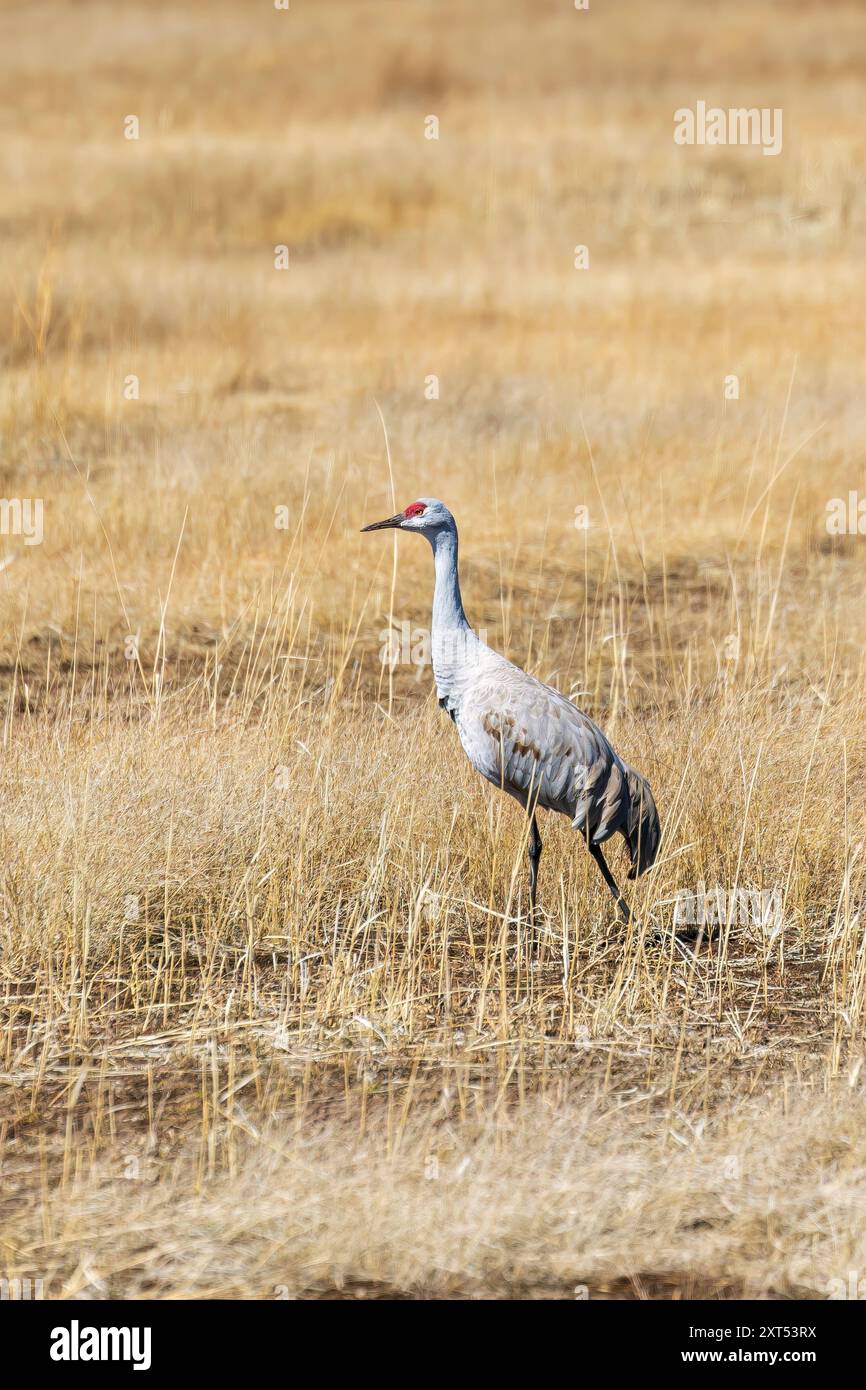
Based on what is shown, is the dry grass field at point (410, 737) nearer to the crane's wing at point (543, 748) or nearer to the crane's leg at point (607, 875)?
the crane's leg at point (607, 875)

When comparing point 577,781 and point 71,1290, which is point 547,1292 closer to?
point 71,1290

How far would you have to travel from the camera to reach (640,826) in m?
5.13

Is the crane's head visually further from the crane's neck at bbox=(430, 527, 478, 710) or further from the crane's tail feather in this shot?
the crane's tail feather

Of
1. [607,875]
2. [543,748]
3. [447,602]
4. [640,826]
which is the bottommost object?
[607,875]

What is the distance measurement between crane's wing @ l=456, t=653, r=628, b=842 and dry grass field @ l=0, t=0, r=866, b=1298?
0.35 meters

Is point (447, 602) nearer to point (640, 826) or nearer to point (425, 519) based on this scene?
point (425, 519)

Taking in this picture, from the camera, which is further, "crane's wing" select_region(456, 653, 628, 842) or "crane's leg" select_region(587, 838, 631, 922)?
"crane's leg" select_region(587, 838, 631, 922)

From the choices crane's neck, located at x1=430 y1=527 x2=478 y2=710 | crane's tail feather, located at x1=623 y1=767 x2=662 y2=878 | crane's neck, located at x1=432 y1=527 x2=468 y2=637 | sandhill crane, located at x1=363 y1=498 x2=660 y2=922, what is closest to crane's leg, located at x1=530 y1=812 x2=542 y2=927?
sandhill crane, located at x1=363 y1=498 x2=660 y2=922

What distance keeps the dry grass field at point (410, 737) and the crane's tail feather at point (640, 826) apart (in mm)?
179

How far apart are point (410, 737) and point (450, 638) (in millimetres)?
1084

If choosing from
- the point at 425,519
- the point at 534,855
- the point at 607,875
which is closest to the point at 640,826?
the point at 607,875

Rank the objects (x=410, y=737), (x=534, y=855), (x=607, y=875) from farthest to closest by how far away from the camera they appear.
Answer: (x=410, y=737) < (x=534, y=855) < (x=607, y=875)

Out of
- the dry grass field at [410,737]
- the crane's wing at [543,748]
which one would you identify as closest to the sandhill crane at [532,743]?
the crane's wing at [543,748]

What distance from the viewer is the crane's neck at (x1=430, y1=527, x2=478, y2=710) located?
5172 millimetres
